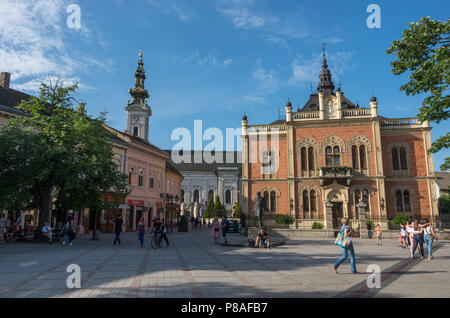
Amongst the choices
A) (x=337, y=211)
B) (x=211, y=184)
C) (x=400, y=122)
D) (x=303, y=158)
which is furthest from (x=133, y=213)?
(x=211, y=184)

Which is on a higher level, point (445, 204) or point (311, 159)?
point (311, 159)

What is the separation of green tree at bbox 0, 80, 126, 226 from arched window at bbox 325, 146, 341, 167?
79.2ft

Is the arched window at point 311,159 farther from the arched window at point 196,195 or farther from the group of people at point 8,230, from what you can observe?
the arched window at point 196,195

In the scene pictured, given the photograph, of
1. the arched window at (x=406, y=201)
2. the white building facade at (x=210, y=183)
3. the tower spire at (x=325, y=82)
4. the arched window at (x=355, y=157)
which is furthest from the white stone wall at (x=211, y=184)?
the arched window at (x=406, y=201)

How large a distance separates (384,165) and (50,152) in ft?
109

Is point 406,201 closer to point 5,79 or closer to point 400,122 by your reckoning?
point 400,122

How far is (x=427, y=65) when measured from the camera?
11.4 meters

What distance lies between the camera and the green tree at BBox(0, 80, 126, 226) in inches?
690

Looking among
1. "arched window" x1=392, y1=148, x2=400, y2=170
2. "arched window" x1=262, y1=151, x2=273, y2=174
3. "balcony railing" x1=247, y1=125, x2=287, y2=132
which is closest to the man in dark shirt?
"arched window" x1=262, y1=151, x2=273, y2=174

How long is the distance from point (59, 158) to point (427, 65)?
1936 cm

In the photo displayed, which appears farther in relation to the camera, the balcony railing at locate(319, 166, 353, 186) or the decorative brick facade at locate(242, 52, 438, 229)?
the decorative brick facade at locate(242, 52, 438, 229)

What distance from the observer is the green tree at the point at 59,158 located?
17516 millimetres

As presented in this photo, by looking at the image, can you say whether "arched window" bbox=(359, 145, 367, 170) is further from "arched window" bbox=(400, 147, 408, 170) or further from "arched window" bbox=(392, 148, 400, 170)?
"arched window" bbox=(400, 147, 408, 170)
